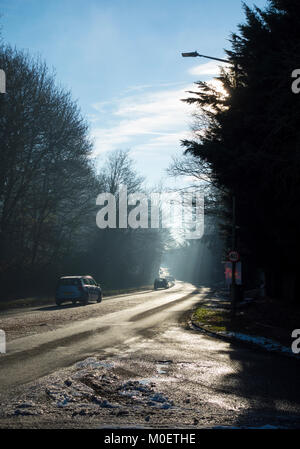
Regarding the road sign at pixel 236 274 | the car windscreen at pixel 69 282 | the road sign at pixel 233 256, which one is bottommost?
the car windscreen at pixel 69 282

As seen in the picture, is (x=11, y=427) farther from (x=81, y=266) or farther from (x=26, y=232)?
(x=81, y=266)

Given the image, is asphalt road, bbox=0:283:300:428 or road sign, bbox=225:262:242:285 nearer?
asphalt road, bbox=0:283:300:428

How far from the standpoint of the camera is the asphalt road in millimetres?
5805

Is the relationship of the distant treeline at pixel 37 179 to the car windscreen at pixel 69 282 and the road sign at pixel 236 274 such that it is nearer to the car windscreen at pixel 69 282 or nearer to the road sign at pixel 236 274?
the car windscreen at pixel 69 282

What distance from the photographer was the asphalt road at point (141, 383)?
5.80 m

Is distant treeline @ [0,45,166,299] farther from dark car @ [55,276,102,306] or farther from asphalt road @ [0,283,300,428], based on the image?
asphalt road @ [0,283,300,428]

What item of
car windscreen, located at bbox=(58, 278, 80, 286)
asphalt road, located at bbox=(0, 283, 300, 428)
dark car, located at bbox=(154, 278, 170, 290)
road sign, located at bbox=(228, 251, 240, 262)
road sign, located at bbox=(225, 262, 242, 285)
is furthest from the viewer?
dark car, located at bbox=(154, 278, 170, 290)

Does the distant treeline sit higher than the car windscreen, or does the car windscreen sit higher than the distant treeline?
the distant treeline

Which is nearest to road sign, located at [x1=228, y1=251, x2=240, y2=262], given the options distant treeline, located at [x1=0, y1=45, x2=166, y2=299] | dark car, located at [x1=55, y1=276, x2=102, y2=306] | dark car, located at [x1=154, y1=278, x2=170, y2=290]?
dark car, located at [x1=55, y1=276, x2=102, y2=306]

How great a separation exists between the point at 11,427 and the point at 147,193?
2528 inches

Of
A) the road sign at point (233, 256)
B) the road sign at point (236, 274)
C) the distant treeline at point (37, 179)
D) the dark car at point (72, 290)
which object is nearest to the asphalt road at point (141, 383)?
the road sign at point (233, 256)

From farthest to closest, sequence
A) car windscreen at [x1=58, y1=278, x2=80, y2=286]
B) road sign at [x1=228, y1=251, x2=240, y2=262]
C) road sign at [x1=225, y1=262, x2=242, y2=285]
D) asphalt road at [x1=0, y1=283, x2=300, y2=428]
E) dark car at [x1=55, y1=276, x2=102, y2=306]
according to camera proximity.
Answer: car windscreen at [x1=58, y1=278, x2=80, y2=286], dark car at [x1=55, y1=276, x2=102, y2=306], road sign at [x1=225, y1=262, x2=242, y2=285], road sign at [x1=228, y1=251, x2=240, y2=262], asphalt road at [x1=0, y1=283, x2=300, y2=428]

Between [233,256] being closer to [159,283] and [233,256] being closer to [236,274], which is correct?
[236,274]
